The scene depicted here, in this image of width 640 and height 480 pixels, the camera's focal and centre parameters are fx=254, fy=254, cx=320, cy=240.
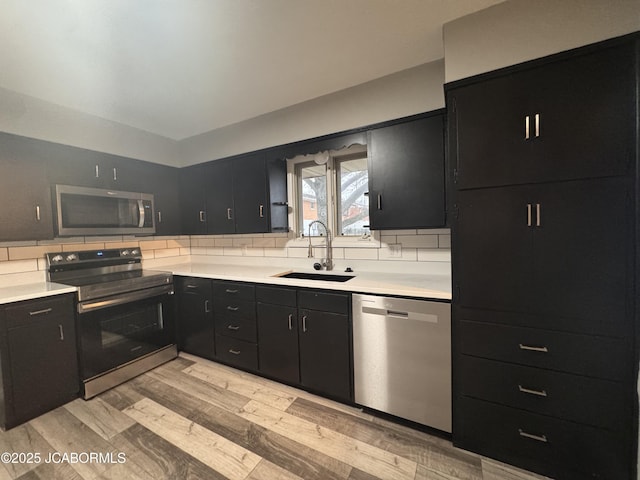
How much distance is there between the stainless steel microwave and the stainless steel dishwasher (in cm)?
240

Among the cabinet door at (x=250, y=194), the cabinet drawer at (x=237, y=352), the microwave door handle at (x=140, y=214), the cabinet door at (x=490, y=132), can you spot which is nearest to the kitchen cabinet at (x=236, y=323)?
the cabinet drawer at (x=237, y=352)

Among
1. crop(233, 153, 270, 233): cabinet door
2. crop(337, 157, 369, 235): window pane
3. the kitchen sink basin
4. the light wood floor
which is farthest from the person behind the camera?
crop(233, 153, 270, 233): cabinet door

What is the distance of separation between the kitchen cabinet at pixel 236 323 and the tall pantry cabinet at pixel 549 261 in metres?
1.61

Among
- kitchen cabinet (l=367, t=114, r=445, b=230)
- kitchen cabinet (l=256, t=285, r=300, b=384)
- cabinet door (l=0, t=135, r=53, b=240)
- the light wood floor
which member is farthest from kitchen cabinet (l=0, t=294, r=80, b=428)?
kitchen cabinet (l=367, t=114, r=445, b=230)

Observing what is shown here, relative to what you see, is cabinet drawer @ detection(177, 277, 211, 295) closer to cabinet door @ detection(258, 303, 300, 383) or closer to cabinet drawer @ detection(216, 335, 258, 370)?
cabinet drawer @ detection(216, 335, 258, 370)

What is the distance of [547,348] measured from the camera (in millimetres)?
1285

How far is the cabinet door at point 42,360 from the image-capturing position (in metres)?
1.76

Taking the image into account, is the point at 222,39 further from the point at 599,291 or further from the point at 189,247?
the point at 189,247

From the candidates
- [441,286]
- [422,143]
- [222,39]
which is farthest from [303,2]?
[441,286]

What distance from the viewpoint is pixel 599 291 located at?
3.86 ft

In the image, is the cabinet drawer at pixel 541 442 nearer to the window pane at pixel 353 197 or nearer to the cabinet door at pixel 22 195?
the window pane at pixel 353 197

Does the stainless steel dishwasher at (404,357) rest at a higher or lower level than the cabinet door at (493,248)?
lower

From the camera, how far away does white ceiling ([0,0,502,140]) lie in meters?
1.30

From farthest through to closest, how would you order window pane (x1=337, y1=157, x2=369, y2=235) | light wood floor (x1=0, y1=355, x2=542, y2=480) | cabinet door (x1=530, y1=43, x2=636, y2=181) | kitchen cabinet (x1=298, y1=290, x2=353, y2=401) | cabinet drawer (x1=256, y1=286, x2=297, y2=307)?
window pane (x1=337, y1=157, x2=369, y2=235)
cabinet drawer (x1=256, y1=286, x2=297, y2=307)
kitchen cabinet (x1=298, y1=290, x2=353, y2=401)
light wood floor (x1=0, y1=355, x2=542, y2=480)
cabinet door (x1=530, y1=43, x2=636, y2=181)
